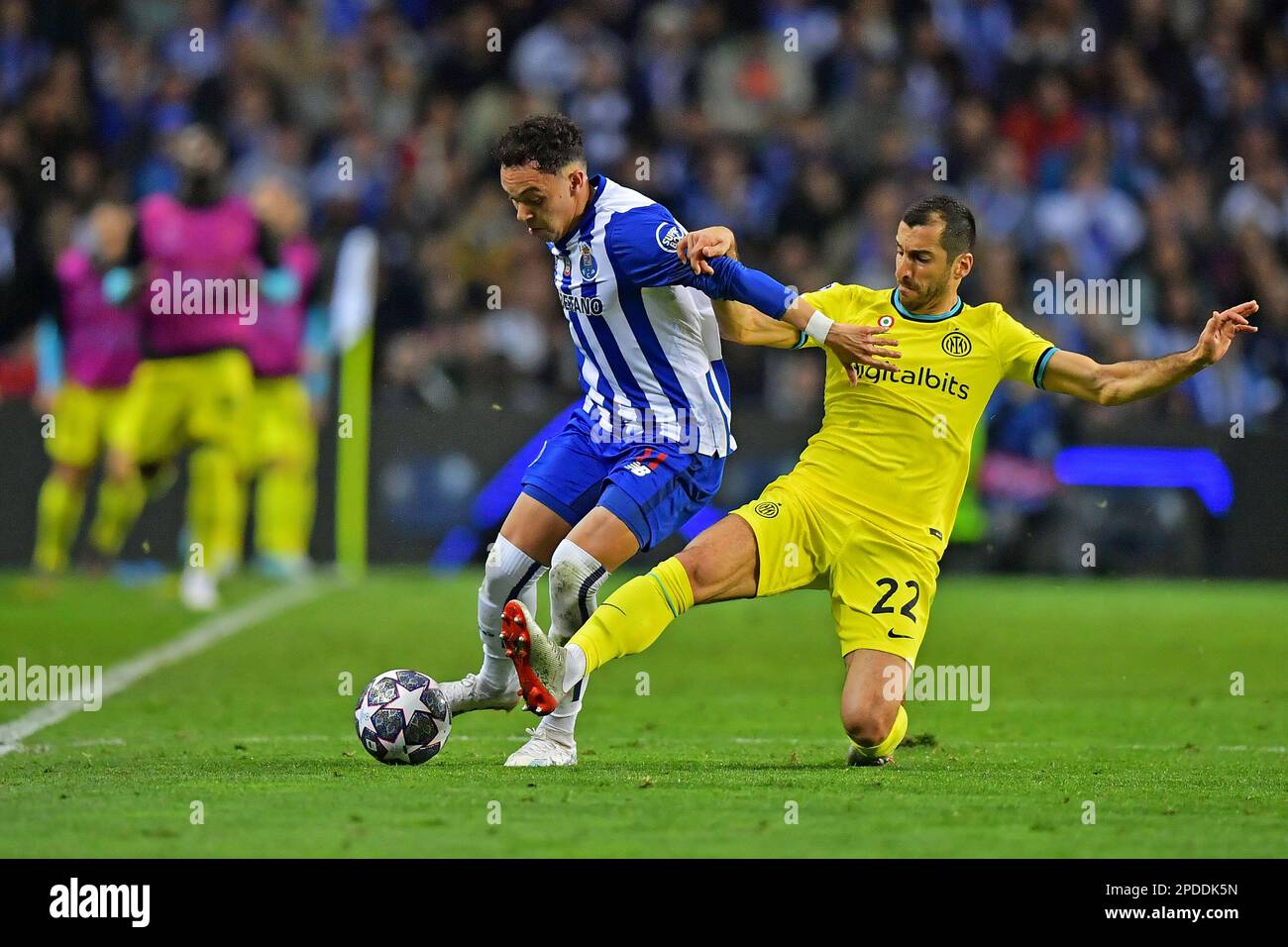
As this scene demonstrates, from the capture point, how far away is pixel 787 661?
432 inches

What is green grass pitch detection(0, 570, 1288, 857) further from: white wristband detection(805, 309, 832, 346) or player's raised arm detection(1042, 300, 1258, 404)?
white wristband detection(805, 309, 832, 346)

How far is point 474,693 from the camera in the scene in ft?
23.5

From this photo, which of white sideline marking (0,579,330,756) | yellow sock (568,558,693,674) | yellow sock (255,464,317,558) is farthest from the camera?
yellow sock (255,464,317,558)

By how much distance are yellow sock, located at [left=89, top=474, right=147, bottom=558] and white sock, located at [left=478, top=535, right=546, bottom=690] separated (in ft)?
24.8

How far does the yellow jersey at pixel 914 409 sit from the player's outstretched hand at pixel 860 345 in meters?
0.54

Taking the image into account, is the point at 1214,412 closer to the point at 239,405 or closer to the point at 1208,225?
the point at 1208,225

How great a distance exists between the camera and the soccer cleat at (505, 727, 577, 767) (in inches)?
265

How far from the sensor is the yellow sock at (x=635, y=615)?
6.45m

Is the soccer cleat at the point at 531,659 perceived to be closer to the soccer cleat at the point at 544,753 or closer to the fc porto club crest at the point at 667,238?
the soccer cleat at the point at 544,753

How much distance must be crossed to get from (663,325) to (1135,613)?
7.61 m

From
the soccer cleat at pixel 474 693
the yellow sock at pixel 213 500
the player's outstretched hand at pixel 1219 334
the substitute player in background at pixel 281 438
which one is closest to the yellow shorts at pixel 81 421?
the yellow sock at pixel 213 500

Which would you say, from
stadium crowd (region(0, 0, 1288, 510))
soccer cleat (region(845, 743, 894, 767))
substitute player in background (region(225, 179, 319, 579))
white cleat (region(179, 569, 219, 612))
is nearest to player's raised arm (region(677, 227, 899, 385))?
soccer cleat (region(845, 743, 894, 767))
